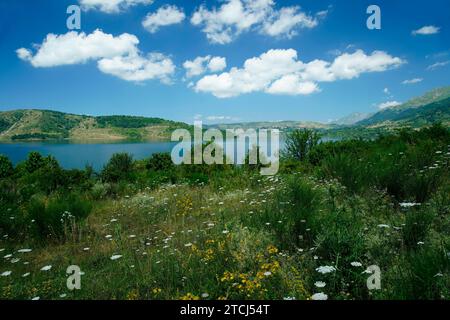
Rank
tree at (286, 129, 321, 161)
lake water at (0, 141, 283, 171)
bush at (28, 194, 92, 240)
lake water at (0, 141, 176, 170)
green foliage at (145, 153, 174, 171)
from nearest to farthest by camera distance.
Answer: bush at (28, 194, 92, 240) → tree at (286, 129, 321, 161) → green foliage at (145, 153, 174, 171) → lake water at (0, 141, 283, 171) → lake water at (0, 141, 176, 170)

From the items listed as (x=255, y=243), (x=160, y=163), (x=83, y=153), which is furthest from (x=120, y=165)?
(x=83, y=153)

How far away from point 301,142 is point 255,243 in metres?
11.9

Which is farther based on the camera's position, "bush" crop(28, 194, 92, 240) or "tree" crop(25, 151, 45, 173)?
"tree" crop(25, 151, 45, 173)

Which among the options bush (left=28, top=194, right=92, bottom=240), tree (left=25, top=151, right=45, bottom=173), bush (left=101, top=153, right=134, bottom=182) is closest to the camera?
bush (left=28, top=194, right=92, bottom=240)

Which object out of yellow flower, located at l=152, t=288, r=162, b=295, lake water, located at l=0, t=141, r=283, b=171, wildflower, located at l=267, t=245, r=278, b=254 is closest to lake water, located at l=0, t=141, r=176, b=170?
lake water, located at l=0, t=141, r=283, b=171

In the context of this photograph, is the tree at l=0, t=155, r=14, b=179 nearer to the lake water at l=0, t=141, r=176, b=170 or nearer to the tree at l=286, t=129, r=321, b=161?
the lake water at l=0, t=141, r=176, b=170

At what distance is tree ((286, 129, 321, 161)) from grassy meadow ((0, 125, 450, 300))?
658 centimetres

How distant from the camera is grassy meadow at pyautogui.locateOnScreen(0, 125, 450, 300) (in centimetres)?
308

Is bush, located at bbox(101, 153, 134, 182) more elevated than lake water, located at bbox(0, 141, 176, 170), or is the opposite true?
bush, located at bbox(101, 153, 134, 182)

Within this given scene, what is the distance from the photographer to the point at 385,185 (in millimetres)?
6047
